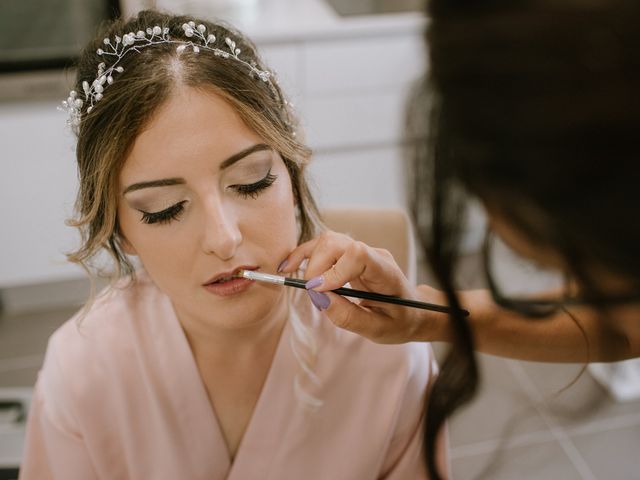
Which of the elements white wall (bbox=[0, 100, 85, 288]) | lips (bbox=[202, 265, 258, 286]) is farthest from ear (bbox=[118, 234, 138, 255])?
white wall (bbox=[0, 100, 85, 288])

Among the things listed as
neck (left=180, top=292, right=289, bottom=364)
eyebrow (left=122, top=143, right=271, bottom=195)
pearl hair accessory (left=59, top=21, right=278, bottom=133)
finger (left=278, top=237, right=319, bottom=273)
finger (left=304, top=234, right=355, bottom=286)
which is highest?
pearl hair accessory (left=59, top=21, right=278, bottom=133)

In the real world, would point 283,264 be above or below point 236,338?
above

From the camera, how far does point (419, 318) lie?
0.92 m

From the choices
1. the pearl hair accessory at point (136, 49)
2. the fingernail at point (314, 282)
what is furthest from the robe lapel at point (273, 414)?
the pearl hair accessory at point (136, 49)

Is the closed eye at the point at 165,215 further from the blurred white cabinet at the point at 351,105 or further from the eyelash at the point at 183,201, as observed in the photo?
the blurred white cabinet at the point at 351,105

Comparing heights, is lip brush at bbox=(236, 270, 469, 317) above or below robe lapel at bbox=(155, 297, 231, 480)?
above

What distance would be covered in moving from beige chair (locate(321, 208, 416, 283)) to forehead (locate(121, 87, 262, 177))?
1.36 ft

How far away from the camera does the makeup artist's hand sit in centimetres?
82

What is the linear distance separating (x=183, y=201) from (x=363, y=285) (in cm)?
24

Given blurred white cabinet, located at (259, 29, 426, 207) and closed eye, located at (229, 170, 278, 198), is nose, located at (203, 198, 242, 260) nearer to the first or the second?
closed eye, located at (229, 170, 278, 198)

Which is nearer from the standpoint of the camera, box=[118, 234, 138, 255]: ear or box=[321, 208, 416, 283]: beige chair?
box=[118, 234, 138, 255]: ear

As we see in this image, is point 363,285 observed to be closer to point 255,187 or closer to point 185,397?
point 255,187

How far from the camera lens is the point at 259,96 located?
866 millimetres

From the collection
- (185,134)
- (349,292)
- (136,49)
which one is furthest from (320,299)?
(136,49)
